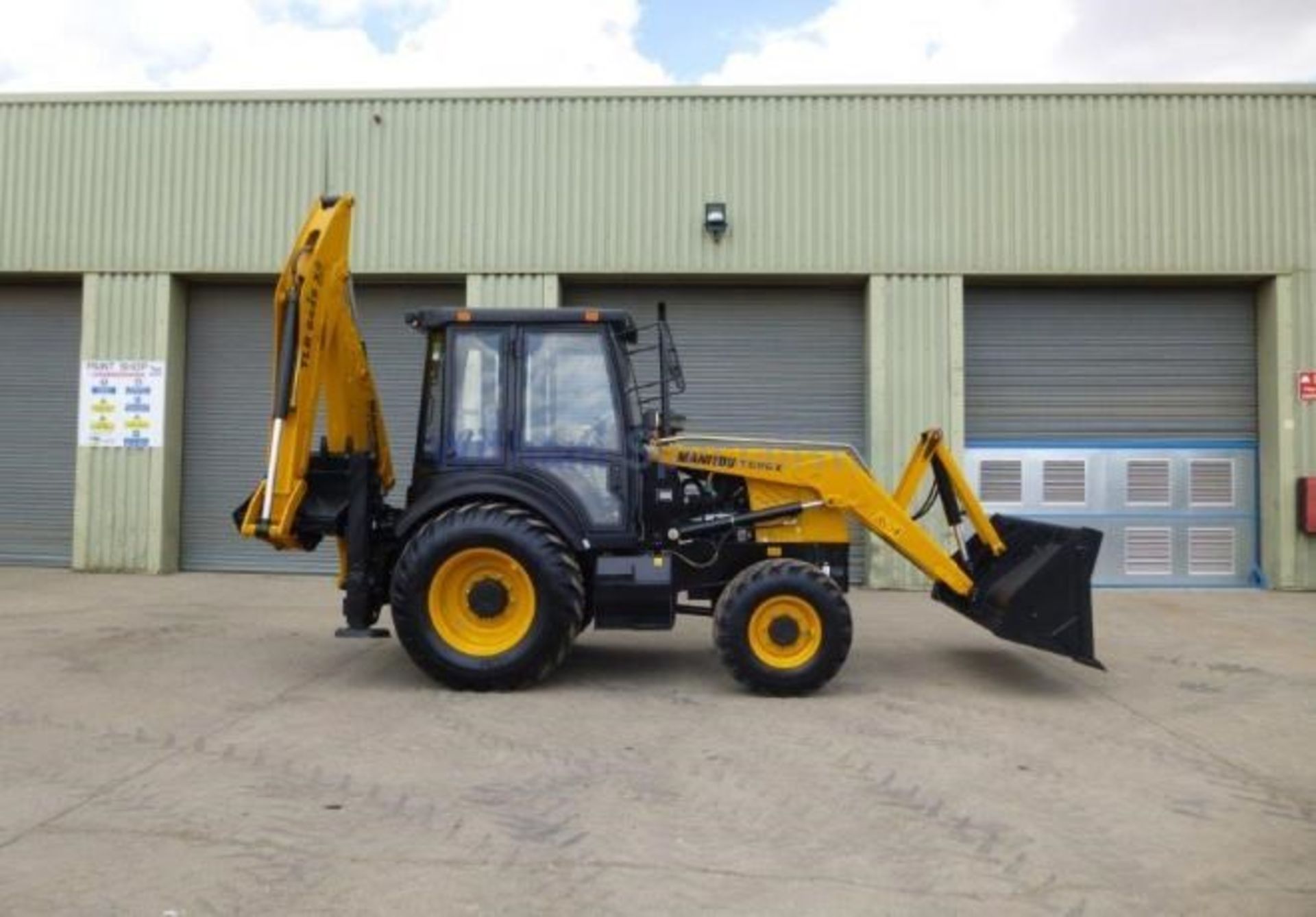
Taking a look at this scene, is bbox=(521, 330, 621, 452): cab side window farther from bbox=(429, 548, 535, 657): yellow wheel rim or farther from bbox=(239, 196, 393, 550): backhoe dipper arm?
bbox=(239, 196, 393, 550): backhoe dipper arm

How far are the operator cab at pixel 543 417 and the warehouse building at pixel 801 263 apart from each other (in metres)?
5.69

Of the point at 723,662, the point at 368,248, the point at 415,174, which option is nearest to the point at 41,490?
the point at 368,248

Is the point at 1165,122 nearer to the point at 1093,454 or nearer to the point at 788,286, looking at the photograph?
the point at 1093,454

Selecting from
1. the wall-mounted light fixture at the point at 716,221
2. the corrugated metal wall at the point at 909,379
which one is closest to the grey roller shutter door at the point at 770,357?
the corrugated metal wall at the point at 909,379

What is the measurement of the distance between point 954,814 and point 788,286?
9.19 m

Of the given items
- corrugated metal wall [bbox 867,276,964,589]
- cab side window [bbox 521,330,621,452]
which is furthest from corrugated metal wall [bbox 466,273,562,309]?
cab side window [bbox 521,330,621,452]

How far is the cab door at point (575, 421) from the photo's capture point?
6.94 metres

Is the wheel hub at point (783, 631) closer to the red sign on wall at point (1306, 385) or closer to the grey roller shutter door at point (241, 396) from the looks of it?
the grey roller shutter door at point (241, 396)

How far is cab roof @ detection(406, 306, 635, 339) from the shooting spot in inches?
274

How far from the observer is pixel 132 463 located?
1291cm

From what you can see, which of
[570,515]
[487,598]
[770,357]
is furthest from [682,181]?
[487,598]

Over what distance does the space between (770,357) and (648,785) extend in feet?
28.3

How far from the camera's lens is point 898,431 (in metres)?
12.3

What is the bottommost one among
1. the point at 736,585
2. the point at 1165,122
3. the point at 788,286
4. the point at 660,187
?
the point at 736,585
